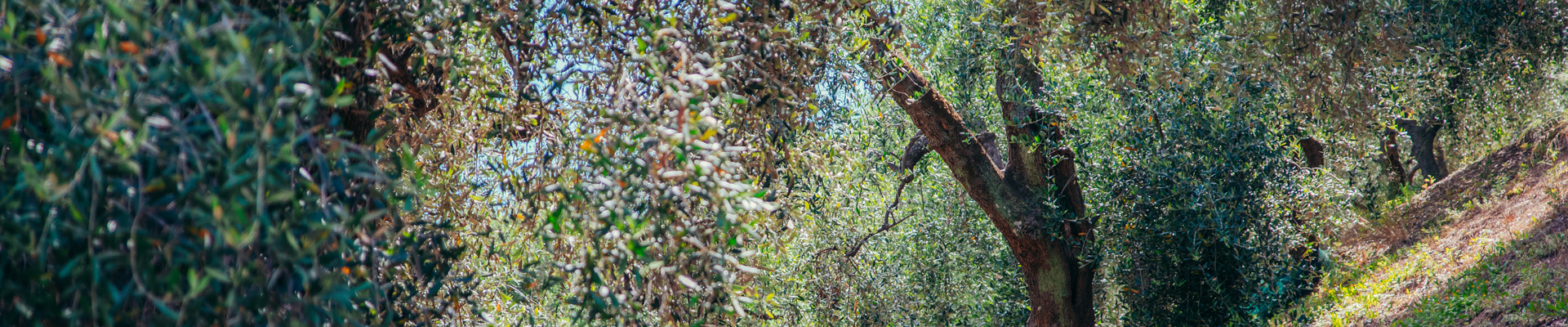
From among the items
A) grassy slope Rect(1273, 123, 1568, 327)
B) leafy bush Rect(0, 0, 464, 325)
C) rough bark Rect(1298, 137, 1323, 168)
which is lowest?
grassy slope Rect(1273, 123, 1568, 327)

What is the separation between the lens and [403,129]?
385 centimetres

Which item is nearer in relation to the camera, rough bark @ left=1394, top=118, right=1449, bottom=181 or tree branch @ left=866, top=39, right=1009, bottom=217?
tree branch @ left=866, top=39, right=1009, bottom=217

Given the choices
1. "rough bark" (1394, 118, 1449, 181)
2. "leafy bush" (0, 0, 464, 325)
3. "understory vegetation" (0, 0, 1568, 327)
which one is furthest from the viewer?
"rough bark" (1394, 118, 1449, 181)

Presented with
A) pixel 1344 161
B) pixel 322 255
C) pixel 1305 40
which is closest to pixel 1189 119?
pixel 1305 40

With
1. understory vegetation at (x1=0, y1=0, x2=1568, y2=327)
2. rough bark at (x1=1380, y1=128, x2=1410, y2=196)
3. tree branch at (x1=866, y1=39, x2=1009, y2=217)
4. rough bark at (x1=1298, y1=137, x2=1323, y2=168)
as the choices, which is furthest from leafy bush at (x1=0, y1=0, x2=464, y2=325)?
rough bark at (x1=1380, y1=128, x2=1410, y2=196)

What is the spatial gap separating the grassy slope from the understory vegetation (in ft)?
0.22

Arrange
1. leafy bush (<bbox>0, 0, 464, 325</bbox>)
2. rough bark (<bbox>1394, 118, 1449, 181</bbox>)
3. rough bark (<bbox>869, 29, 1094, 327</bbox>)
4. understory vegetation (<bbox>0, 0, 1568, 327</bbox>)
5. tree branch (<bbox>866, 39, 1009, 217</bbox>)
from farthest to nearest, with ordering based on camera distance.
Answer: rough bark (<bbox>1394, 118, 1449, 181</bbox>)
rough bark (<bbox>869, 29, 1094, 327</bbox>)
tree branch (<bbox>866, 39, 1009, 217</bbox>)
understory vegetation (<bbox>0, 0, 1568, 327</bbox>)
leafy bush (<bbox>0, 0, 464, 325</bbox>)

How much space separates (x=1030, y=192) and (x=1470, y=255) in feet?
20.9

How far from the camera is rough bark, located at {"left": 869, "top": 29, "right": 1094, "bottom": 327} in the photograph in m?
8.02

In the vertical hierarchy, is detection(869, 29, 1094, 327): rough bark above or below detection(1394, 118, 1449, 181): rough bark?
below

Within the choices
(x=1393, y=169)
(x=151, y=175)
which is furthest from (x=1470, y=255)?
(x=151, y=175)

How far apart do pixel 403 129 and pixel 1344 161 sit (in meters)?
9.58

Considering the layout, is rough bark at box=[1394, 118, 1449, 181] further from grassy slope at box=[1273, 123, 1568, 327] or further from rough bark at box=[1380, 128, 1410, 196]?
grassy slope at box=[1273, 123, 1568, 327]

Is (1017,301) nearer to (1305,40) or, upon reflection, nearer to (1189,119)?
(1189,119)
